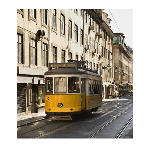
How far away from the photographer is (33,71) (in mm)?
18156

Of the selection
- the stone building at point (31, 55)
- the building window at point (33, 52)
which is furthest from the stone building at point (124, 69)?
the building window at point (33, 52)

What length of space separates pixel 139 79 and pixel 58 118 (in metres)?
5.43

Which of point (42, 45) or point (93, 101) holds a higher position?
point (42, 45)

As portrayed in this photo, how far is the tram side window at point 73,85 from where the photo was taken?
16297 mm

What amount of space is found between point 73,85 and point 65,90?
0.51 meters

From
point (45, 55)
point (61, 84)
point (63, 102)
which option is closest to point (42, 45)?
point (45, 55)

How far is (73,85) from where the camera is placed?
1644cm

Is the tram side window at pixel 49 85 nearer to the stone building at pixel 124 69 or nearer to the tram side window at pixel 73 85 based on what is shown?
the tram side window at pixel 73 85

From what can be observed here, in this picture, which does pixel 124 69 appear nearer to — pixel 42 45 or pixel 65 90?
pixel 42 45

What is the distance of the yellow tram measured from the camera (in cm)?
1602

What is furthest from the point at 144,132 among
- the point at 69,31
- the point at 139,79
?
the point at 69,31

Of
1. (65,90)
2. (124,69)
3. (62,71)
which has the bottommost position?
(65,90)

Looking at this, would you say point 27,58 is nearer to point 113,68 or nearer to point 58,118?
point 58,118

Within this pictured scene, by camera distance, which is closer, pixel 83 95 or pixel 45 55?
pixel 83 95
